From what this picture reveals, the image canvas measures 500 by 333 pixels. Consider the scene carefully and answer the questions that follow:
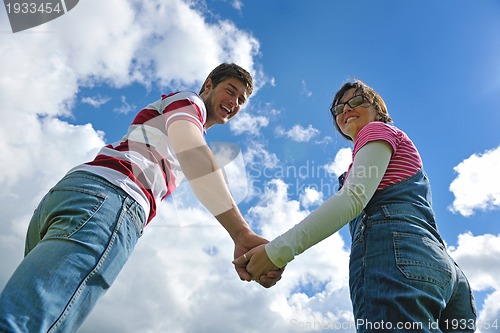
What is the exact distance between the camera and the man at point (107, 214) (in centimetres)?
228

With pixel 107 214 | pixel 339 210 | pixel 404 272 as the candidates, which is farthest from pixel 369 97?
pixel 107 214

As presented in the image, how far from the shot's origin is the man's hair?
440 centimetres

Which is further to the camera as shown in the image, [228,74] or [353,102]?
[228,74]

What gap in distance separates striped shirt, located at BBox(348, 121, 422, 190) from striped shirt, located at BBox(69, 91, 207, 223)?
127 cm

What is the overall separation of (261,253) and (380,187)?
929 mm

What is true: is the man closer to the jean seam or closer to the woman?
the jean seam

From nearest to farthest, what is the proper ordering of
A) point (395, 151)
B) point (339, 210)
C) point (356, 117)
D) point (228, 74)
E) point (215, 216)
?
point (339, 210)
point (395, 151)
point (215, 216)
point (356, 117)
point (228, 74)

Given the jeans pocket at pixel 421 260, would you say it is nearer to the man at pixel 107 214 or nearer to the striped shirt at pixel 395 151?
the striped shirt at pixel 395 151

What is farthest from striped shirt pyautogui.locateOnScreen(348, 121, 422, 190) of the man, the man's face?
the man's face

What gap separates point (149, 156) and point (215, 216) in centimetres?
68

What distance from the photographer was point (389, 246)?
2.59m

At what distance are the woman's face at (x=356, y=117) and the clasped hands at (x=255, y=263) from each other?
4.41 feet

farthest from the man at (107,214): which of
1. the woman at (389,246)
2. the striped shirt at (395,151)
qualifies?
the striped shirt at (395,151)

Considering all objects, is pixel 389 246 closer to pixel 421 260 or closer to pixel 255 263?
pixel 421 260
